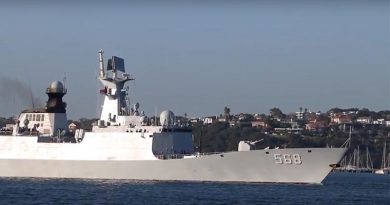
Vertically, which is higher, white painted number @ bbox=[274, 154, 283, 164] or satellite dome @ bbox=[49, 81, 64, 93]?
satellite dome @ bbox=[49, 81, 64, 93]

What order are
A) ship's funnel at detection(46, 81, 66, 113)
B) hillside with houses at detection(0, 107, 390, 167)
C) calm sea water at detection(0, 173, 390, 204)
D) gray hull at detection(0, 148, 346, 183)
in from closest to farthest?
calm sea water at detection(0, 173, 390, 204) → gray hull at detection(0, 148, 346, 183) → ship's funnel at detection(46, 81, 66, 113) → hillside with houses at detection(0, 107, 390, 167)

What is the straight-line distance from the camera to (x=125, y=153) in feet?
245

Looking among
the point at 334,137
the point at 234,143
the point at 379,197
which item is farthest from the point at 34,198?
the point at 334,137

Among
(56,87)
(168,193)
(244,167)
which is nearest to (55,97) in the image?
(56,87)

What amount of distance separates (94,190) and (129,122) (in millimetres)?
11737

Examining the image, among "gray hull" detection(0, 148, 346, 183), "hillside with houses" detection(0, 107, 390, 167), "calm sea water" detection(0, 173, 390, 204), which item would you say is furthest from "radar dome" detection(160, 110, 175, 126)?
"hillside with houses" detection(0, 107, 390, 167)

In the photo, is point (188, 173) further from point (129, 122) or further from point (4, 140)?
point (4, 140)

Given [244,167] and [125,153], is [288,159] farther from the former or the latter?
[125,153]

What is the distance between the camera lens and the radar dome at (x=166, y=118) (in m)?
75.1

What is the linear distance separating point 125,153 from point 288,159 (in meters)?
10.6

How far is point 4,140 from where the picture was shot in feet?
262

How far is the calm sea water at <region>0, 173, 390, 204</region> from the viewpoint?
58.7m

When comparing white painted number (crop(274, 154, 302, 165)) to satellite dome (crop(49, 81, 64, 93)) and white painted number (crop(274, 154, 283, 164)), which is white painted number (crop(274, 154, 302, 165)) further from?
satellite dome (crop(49, 81, 64, 93))

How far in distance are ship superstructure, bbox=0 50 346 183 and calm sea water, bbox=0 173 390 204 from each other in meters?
1.52
